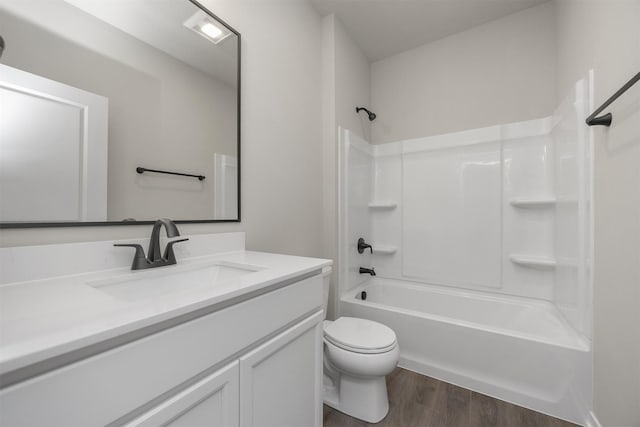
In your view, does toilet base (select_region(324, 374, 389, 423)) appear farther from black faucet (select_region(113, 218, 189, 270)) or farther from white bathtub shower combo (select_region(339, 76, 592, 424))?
black faucet (select_region(113, 218, 189, 270))

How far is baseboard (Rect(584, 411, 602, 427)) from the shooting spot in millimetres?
1192

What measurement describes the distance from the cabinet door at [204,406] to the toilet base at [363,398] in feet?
2.84

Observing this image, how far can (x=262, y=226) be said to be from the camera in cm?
152

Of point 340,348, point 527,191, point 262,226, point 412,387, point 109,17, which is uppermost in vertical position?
point 109,17

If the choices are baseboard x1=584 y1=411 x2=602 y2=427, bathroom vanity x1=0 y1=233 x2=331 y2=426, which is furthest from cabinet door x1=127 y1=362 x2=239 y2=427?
baseboard x1=584 y1=411 x2=602 y2=427

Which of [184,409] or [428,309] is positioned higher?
[184,409]

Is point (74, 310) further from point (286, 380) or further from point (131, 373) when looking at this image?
point (286, 380)

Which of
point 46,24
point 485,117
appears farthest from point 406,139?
point 46,24

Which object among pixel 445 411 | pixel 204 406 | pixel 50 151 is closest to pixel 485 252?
pixel 445 411

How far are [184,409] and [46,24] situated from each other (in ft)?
3.96

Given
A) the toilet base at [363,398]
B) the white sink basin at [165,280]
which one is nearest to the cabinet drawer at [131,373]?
the white sink basin at [165,280]

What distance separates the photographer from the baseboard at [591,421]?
1192mm

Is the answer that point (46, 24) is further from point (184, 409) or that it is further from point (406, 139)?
point (406, 139)

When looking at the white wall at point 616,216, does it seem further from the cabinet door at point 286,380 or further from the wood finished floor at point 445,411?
the cabinet door at point 286,380
